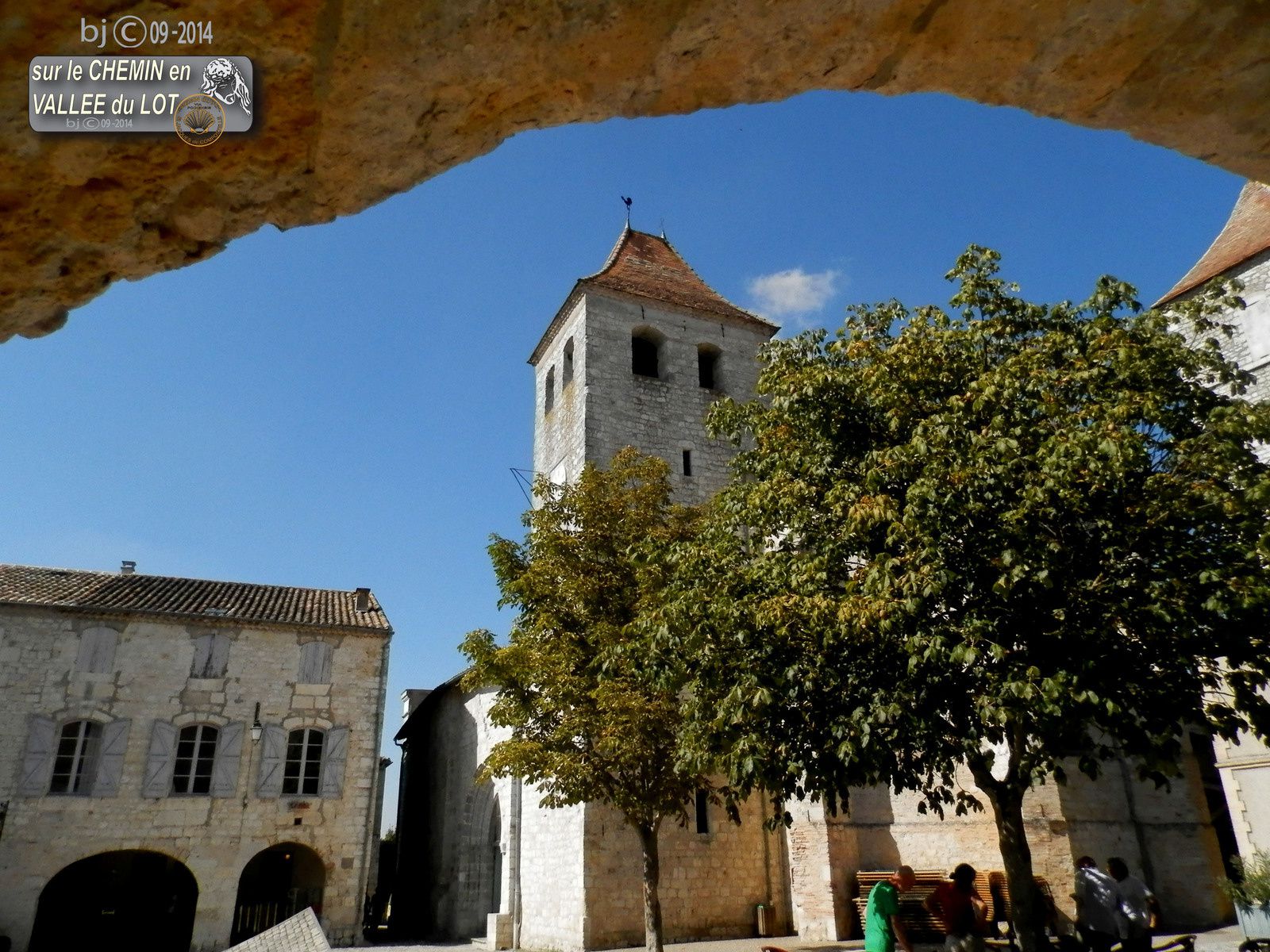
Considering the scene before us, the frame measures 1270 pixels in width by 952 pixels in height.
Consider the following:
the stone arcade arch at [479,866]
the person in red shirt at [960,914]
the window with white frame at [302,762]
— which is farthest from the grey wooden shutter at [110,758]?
the person in red shirt at [960,914]

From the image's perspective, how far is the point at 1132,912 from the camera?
822 cm

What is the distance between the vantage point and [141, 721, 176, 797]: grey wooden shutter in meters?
19.6

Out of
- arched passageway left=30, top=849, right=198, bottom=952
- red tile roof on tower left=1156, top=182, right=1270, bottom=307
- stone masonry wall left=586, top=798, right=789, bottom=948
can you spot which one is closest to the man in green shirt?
stone masonry wall left=586, top=798, right=789, bottom=948

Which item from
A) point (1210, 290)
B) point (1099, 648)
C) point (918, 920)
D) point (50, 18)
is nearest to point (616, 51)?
point (50, 18)

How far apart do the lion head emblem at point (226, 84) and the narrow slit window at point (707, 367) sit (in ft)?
70.2

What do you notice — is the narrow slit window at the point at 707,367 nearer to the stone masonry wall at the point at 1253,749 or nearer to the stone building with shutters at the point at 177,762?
the stone building with shutters at the point at 177,762

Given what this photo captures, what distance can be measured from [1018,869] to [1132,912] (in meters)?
1.07

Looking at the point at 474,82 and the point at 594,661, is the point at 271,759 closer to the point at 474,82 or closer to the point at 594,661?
the point at 594,661

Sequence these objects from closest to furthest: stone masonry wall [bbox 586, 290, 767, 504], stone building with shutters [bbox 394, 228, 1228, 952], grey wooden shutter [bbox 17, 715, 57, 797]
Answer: stone building with shutters [bbox 394, 228, 1228, 952] < grey wooden shutter [bbox 17, 715, 57, 797] < stone masonry wall [bbox 586, 290, 767, 504]

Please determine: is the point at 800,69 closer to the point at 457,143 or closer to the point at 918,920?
the point at 457,143

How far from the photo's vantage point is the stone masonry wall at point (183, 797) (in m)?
18.8

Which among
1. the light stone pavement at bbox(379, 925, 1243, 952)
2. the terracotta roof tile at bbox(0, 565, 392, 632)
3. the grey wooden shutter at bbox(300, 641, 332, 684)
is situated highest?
the terracotta roof tile at bbox(0, 565, 392, 632)

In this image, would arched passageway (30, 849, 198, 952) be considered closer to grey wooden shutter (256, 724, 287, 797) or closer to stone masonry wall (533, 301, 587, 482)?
grey wooden shutter (256, 724, 287, 797)

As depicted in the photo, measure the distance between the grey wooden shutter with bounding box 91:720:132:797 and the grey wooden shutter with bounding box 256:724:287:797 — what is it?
295 cm
